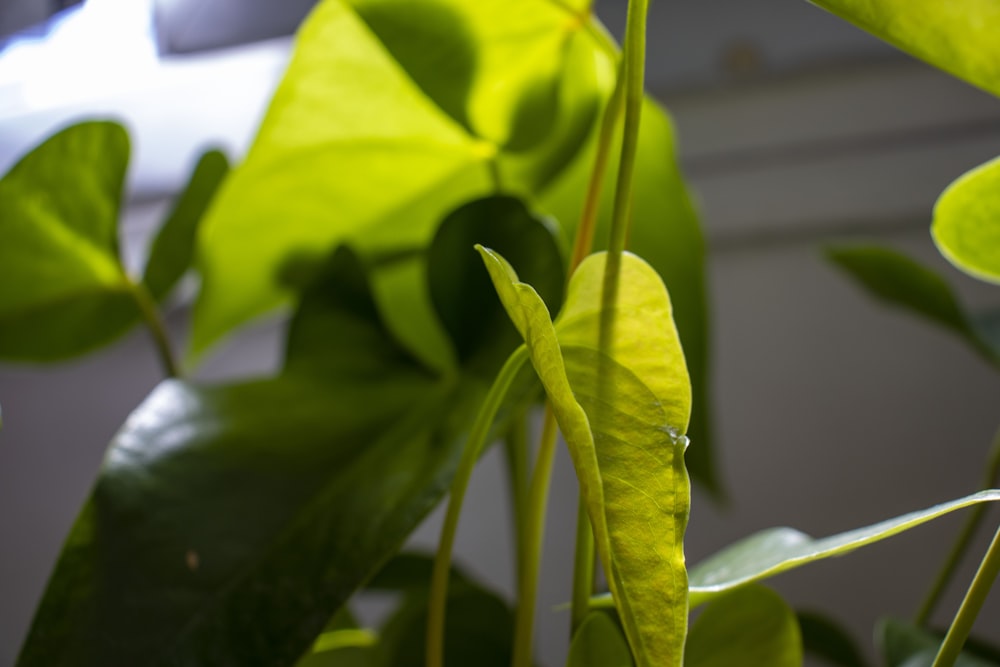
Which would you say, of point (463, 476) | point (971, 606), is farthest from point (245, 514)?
point (971, 606)

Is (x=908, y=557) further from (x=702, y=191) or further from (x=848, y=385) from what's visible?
(x=702, y=191)

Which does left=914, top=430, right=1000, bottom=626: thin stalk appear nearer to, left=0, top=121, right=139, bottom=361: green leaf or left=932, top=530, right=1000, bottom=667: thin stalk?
left=932, top=530, right=1000, bottom=667: thin stalk

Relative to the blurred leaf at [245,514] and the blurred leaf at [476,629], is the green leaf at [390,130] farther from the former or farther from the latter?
the blurred leaf at [476,629]

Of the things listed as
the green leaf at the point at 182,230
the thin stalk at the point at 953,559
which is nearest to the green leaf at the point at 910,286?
the thin stalk at the point at 953,559

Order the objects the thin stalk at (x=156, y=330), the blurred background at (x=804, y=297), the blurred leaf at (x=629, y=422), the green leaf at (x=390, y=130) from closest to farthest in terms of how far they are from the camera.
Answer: the blurred leaf at (x=629, y=422), the green leaf at (x=390, y=130), the thin stalk at (x=156, y=330), the blurred background at (x=804, y=297)

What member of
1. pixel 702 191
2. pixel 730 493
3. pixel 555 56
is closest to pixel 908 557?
pixel 730 493

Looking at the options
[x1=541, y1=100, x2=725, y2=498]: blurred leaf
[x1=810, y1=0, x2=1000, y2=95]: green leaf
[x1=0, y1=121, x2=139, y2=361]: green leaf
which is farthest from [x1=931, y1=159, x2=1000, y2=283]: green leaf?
[x1=0, y1=121, x2=139, y2=361]: green leaf

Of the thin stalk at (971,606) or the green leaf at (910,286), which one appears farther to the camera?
the green leaf at (910,286)
